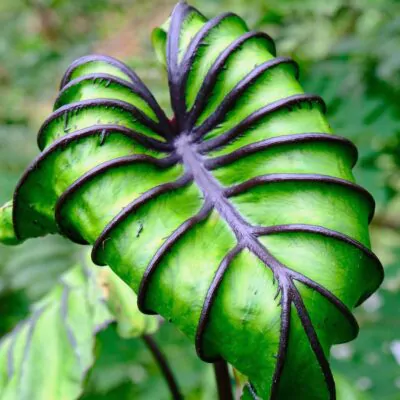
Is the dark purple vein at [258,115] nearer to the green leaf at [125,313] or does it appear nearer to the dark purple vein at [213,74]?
the dark purple vein at [213,74]

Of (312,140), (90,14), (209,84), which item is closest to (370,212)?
(312,140)

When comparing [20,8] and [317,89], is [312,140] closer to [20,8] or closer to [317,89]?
[317,89]

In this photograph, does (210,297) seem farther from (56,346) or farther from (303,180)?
(56,346)

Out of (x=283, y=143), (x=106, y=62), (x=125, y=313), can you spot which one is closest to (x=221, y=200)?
(x=283, y=143)

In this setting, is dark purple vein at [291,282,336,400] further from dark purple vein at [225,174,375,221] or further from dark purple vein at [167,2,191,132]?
dark purple vein at [167,2,191,132]

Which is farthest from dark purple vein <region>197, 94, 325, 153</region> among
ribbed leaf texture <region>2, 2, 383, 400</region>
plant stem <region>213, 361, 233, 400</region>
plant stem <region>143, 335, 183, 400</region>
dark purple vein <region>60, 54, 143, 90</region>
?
plant stem <region>143, 335, 183, 400</region>

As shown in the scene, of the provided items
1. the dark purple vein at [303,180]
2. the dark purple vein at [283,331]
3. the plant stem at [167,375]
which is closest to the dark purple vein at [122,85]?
the dark purple vein at [303,180]
